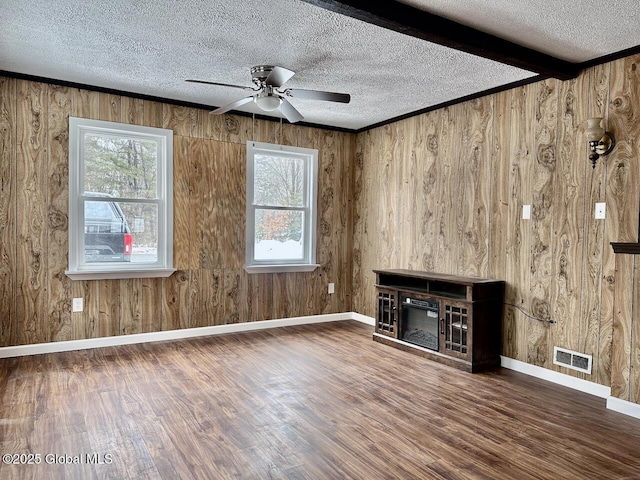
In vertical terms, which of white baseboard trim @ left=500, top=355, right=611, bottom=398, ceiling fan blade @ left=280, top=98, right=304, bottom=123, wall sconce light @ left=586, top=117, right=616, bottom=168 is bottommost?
white baseboard trim @ left=500, top=355, right=611, bottom=398

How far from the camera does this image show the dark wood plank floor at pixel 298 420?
2.27 meters

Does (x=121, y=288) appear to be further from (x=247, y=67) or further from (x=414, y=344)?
(x=414, y=344)

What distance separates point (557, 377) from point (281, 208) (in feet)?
Answer: 11.3

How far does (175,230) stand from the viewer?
4.80m

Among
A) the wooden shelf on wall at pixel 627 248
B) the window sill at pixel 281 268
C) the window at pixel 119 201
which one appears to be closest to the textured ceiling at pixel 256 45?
the window at pixel 119 201

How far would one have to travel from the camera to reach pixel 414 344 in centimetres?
444

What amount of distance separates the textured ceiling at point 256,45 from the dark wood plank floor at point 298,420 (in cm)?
255

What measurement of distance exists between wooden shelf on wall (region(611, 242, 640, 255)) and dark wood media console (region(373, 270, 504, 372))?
1.11m

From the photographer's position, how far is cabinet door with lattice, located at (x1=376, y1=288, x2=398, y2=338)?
4660mm

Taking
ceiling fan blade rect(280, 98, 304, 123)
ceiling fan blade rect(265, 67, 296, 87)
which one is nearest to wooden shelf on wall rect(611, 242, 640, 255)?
ceiling fan blade rect(265, 67, 296, 87)

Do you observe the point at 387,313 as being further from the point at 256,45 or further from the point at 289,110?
the point at 256,45

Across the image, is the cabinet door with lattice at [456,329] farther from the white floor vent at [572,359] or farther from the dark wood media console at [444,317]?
the white floor vent at [572,359]

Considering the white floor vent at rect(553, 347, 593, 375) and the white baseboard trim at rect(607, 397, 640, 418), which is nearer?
the white baseboard trim at rect(607, 397, 640, 418)

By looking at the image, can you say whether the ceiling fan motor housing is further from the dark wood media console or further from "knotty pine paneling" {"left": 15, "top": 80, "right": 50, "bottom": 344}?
the dark wood media console
